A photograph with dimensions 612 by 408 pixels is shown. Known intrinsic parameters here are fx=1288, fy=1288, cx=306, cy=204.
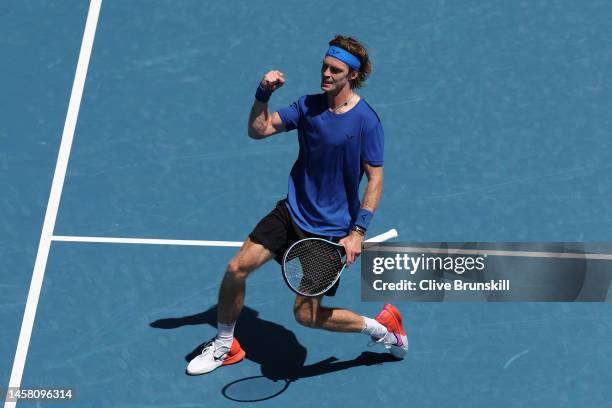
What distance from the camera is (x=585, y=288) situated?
10344 millimetres

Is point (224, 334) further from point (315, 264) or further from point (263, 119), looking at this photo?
point (263, 119)

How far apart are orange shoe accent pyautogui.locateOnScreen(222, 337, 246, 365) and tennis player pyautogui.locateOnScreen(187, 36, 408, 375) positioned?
0.30m

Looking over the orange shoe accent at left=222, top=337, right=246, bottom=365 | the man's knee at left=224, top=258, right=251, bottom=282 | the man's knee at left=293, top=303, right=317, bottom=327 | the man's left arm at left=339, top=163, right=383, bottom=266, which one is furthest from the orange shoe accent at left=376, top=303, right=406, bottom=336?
the man's knee at left=224, top=258, right=251, bottom=282

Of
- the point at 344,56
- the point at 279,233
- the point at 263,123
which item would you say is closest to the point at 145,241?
the point at 279,233

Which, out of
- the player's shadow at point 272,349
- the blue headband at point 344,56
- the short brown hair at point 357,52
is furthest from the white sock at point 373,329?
the blue headband at point 344,56

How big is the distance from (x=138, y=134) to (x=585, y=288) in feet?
13.3

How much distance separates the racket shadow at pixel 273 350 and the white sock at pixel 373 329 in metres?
0.33

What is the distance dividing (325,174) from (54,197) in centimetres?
286

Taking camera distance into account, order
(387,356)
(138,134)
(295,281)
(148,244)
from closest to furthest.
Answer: (295,281) < (387,356) < (148,244) < (138,134)

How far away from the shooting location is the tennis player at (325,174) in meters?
8.90

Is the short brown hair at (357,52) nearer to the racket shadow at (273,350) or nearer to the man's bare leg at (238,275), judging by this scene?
the man's bare leg at (238,275)

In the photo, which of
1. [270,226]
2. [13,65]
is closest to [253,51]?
[13,65]

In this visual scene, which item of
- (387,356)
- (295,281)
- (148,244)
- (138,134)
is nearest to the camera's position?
(295,281)

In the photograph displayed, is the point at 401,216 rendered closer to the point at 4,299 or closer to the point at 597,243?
the point at 597,243
